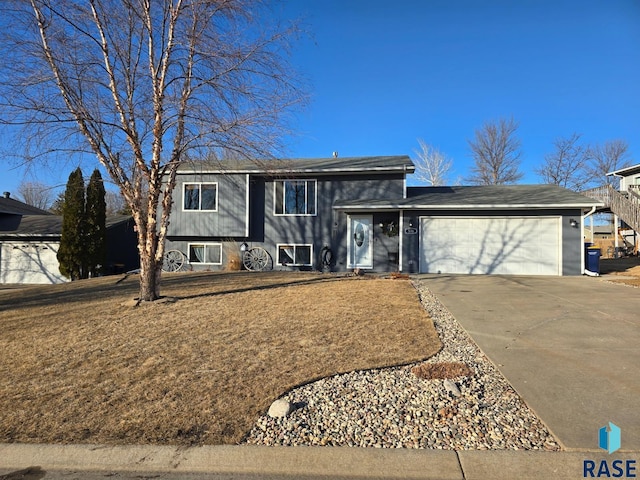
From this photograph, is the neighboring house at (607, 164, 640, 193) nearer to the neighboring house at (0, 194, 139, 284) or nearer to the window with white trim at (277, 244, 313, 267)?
the window with white trim at (277, 244, 313, 267)

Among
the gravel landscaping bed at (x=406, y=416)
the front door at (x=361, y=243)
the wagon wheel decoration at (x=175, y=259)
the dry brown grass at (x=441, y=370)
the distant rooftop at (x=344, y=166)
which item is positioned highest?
the distant rooftop at (x=344, y=166)

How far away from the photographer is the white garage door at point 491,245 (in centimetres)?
1446

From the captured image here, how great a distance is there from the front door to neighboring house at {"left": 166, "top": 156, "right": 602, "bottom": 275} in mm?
41

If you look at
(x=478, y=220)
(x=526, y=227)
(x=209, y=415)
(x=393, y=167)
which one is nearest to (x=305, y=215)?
(x=393, y=167)

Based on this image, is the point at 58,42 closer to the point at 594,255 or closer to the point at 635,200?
the point at 594,255

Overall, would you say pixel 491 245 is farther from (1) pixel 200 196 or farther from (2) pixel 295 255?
(1) pixel 200 196

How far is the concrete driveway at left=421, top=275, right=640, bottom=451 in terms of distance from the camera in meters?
3.36

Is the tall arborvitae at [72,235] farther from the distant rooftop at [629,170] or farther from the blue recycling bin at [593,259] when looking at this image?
the distant rooftop at [629,170]

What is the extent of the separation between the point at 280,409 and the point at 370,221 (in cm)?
1311

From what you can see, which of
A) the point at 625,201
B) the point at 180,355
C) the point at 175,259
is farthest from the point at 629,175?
the point at 180,355

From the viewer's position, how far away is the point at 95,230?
18750 mm

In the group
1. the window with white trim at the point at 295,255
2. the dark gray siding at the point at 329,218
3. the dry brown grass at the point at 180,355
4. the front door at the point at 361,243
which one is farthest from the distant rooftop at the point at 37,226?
the front door at the point at 361,243

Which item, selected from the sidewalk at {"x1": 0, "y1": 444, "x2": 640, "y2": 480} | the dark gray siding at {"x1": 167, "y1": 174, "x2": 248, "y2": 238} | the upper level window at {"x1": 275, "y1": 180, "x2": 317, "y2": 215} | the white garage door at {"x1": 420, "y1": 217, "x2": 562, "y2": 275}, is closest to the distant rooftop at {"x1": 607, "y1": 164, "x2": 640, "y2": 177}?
the white garage door at {"x1": 420, "y1": 217, "x2": 562, "y2": 275}

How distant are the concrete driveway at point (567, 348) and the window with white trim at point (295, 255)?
7.39m
